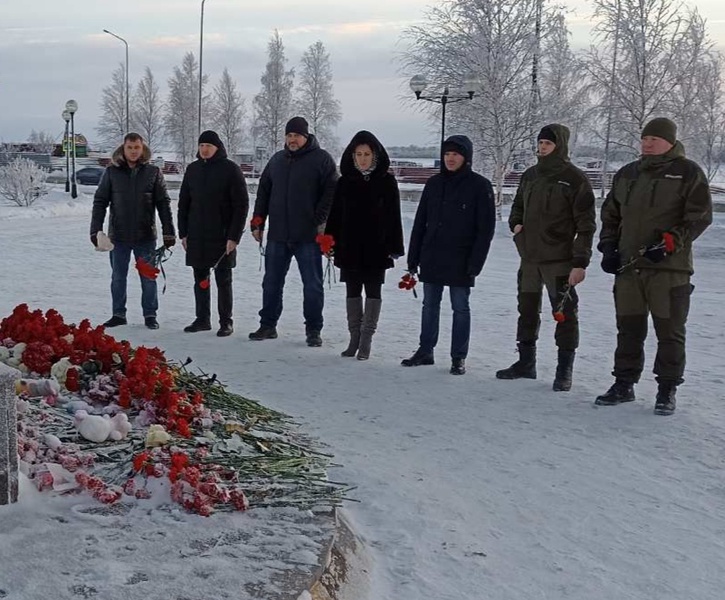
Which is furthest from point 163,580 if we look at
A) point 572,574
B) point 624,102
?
point 624,102

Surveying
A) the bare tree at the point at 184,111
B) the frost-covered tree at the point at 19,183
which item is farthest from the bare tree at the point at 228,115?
the frost-covered tree at the point at 19,183

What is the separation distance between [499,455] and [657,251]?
1689 millimetres

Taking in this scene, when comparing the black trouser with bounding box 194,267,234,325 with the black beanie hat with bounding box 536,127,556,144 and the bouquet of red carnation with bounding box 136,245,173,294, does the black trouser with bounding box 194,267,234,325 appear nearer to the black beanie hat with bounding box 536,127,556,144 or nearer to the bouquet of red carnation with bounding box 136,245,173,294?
the bouquet of red carnation with bounding box 136,245,173,294

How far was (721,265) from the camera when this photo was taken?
50.8 feet

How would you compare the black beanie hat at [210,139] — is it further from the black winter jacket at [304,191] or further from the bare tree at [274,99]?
the bare tree at [274,99]

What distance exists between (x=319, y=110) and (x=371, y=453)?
50027 mm

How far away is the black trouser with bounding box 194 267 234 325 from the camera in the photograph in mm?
7704

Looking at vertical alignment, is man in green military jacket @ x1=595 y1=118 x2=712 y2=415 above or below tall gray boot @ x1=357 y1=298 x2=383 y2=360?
above

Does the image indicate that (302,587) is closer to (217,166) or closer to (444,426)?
(444,426)

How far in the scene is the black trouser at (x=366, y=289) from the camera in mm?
6859

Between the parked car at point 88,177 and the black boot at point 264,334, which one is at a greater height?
the parked car at point 88,177

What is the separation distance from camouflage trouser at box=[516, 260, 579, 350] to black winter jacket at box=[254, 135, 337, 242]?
6.04ft

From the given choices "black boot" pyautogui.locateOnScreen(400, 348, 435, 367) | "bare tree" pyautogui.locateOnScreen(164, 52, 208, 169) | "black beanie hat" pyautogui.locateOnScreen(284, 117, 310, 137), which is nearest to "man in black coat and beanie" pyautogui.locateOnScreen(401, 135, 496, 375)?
"black boot" pyautogui.locateOnScreen(400, 348, 435, 367)

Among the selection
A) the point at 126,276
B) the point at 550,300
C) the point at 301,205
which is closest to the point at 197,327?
the point at 126,276
